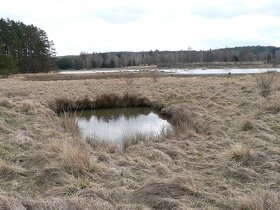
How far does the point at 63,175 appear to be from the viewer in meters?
Answer: 5.51

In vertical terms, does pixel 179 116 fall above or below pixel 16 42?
below

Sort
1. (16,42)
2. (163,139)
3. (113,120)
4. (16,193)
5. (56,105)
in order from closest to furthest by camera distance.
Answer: (16,193), (163,139), (113,120), (56,105), (16,42)

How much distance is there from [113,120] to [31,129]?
232 inches

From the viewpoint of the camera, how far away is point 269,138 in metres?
7.96

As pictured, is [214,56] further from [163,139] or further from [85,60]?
[163,139]

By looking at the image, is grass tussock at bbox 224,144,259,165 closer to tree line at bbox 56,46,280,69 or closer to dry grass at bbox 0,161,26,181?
dry grass at bbox 0,161,26,181

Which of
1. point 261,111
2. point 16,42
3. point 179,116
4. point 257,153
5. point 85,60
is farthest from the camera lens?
point 85,60

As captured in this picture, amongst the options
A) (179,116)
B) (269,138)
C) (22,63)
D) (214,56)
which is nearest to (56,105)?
(179,116)

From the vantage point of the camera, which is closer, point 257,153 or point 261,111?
point 257,153

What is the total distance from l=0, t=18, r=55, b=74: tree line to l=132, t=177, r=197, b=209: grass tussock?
185ft

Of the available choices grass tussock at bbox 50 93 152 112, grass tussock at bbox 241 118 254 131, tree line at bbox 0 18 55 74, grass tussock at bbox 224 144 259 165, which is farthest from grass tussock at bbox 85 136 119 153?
tree line at bbox 0 18 55 74

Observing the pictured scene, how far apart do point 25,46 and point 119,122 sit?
53.4 metres

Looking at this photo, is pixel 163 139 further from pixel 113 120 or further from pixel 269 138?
pixel 113 120

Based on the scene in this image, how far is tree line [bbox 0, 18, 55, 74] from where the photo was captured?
57969mm
